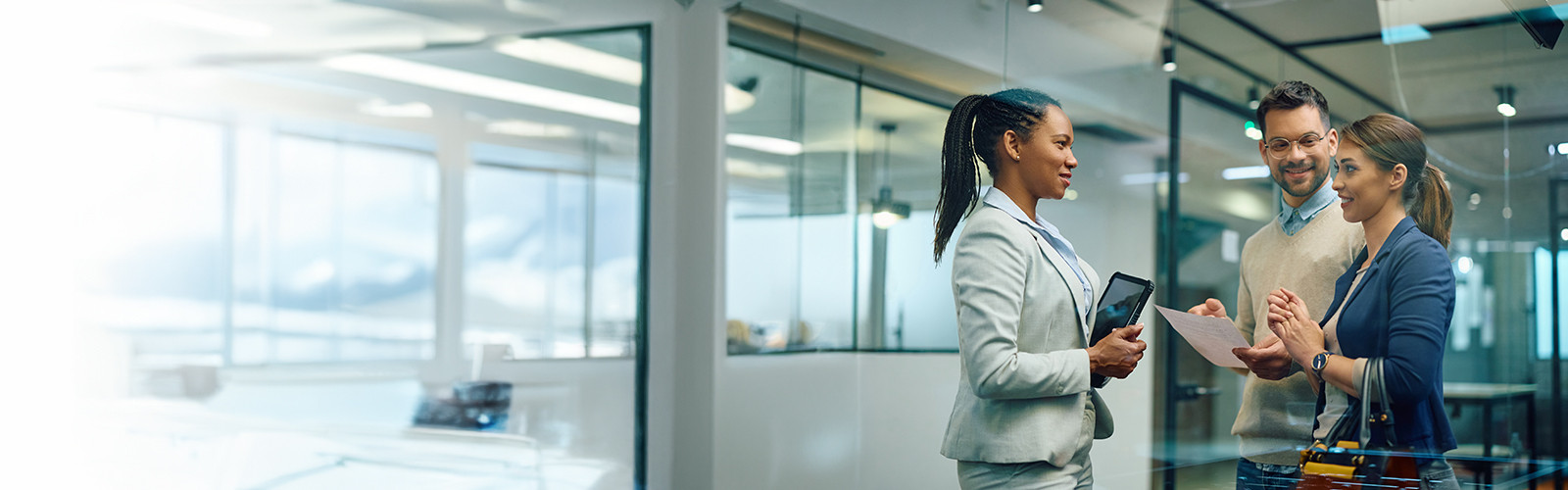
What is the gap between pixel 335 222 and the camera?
13.4 feet

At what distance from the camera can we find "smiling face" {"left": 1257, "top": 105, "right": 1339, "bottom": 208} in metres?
2.53

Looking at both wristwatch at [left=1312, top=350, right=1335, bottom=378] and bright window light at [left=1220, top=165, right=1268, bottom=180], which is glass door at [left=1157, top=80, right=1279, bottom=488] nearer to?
bright window light at [left=1220, top=165, right=1268, bottom=180]

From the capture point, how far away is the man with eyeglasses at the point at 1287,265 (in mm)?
2477

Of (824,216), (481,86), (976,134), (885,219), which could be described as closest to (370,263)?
(481,86)

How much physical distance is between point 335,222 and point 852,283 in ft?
6.51

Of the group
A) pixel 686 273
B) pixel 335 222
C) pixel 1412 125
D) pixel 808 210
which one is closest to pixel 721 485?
pixel 686 273

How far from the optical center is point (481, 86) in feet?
14.9

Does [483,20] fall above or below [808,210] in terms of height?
above

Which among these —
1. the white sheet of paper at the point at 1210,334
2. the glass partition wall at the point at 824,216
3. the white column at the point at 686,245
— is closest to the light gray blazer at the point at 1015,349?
the white sheet of paper at the point at 1210,334

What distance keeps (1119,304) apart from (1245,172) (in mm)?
500

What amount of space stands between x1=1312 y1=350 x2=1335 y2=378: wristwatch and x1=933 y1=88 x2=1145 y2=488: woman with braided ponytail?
1.22 ft

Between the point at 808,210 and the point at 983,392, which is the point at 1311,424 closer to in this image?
the point at 983,392

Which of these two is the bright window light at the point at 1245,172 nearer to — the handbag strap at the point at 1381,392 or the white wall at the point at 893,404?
the white wall at the point at 893,404

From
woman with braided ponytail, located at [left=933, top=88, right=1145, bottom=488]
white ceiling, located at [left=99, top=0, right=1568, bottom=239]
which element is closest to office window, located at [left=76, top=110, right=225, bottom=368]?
white ceiling, located at [left=99, top=0, right=1568, bottom=239]
